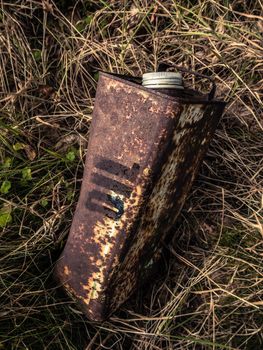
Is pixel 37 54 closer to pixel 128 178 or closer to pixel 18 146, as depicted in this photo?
pixel 18 146

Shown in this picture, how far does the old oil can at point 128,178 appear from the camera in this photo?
1.08 meters

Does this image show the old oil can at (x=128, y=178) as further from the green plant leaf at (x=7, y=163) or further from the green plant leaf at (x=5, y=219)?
the green plant leaf at (x=7, y=163)

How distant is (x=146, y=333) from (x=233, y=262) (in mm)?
410

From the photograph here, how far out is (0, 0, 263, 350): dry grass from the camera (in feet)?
4.58

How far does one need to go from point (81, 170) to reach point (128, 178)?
486 mm

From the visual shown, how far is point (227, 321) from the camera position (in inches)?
55.8

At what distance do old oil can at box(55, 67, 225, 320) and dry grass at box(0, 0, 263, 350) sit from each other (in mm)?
134

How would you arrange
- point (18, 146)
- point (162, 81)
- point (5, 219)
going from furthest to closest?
1. point (18, 146)
2. point (5, 219)
3. point (162, 81)

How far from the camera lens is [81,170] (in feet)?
5.21

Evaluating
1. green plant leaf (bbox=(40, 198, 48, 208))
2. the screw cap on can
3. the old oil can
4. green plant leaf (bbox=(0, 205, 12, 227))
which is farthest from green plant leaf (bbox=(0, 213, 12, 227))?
the screw cap on can

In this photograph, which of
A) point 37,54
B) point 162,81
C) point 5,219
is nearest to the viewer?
point 162,81

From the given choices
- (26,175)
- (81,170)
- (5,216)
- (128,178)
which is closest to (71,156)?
(81,170)

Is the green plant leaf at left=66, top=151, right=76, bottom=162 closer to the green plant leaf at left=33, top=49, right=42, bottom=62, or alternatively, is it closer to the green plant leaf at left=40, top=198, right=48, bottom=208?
the green plant leaf at left=40, top=198, right=48, bottom=208

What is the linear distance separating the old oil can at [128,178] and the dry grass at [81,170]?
13 centimetres
